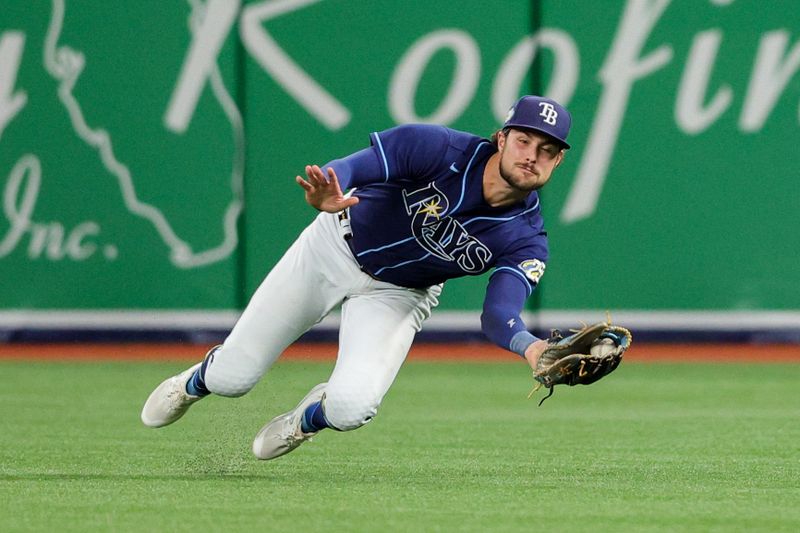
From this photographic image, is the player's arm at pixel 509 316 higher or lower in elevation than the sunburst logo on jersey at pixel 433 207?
lower

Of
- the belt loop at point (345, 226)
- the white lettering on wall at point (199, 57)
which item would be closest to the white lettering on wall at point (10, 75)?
the white lettering on wall at point (199, 57)

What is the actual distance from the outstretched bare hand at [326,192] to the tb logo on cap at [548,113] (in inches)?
36.9

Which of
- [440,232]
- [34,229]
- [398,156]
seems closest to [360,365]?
[440,232]

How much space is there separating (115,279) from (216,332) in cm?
100

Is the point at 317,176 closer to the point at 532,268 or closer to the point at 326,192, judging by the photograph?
the point at 326,192

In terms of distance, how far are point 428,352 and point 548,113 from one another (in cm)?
772

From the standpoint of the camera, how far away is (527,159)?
619 cm

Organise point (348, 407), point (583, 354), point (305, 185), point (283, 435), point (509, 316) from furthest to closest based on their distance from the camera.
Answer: point (283, 435)
point (348, 407)
point (509, 316)
point (305, 185)
point (583, 354)

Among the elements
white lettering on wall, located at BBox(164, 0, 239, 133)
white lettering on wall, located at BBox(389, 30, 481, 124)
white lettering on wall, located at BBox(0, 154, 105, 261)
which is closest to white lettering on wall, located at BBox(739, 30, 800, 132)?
white lettering on wall, located at BBox(389, 30, 481, 124)

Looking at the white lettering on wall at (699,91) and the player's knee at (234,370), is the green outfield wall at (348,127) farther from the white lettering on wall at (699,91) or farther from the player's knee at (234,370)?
the player's knee at (234,370)

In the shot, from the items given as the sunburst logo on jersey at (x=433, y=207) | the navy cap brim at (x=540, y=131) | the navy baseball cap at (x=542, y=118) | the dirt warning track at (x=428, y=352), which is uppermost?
the navy baseball cap at (x=542, y=118)

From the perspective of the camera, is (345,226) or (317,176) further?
(345,226)

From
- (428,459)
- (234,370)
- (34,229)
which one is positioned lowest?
(34,229)

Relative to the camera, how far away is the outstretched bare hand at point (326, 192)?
566cm
